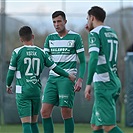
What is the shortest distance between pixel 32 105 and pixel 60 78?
59cm

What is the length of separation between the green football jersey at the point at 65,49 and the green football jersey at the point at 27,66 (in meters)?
0.34

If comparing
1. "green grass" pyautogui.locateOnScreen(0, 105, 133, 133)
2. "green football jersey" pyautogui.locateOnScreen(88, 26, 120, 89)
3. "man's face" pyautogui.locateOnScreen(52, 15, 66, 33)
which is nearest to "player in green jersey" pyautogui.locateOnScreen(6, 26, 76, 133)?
"man's face" pyautogui.locateOnScreen(52, 15, 66, 33)

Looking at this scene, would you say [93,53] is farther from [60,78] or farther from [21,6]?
[21,6]

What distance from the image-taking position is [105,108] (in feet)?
26.5

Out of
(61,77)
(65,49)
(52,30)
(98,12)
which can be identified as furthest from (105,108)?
(52,30)

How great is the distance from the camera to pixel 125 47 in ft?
79.0

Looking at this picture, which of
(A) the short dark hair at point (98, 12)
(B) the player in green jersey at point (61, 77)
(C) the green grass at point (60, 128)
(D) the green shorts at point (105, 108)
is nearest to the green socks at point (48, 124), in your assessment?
(B) the player in green jersey at point (61, 77)

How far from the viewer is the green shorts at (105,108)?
26.5ft

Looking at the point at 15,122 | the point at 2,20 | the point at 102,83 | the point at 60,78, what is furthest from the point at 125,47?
the point at 102,83

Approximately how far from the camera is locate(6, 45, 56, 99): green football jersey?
9352mm

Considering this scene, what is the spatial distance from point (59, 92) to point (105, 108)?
5.90 ft

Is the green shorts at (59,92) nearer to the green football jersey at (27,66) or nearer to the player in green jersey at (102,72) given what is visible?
the green football jersey at (27,66)

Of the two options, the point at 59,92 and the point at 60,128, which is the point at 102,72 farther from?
the point at 60,128

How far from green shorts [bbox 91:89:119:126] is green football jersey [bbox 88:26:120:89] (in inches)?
4.6
